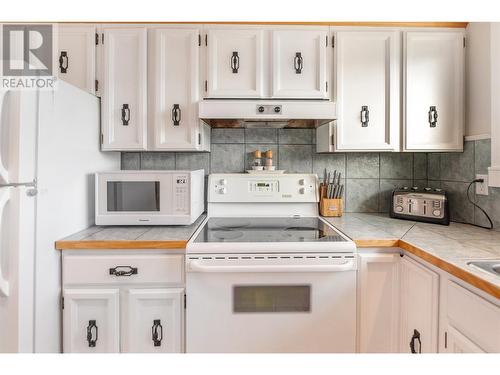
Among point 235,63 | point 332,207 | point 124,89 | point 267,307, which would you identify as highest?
point 235,63

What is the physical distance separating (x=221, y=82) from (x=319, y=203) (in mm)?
998

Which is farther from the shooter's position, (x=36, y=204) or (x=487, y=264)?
(x=36, y=204)

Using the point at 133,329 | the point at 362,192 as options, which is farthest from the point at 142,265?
the point at 362,192

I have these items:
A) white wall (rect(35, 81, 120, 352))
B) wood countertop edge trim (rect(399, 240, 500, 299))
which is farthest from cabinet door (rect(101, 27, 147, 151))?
wood countertop edge trim (rect(399, 240, 500, 299))

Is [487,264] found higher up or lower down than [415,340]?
higher up

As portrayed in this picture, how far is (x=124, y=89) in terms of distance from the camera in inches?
72.3

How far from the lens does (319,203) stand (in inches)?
84.1

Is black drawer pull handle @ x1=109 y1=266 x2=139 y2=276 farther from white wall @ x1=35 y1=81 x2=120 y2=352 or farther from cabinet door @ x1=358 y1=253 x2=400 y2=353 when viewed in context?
cabinet door @ x1=358 y1=253 x2=400 y2=353

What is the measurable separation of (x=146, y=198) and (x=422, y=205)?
1.60m

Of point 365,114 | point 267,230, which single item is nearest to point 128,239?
point 267,230

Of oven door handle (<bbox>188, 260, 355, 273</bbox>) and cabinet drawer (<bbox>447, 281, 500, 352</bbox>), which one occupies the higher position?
oven door handle (<bbox>188, 260, 355, 273</bbox>)

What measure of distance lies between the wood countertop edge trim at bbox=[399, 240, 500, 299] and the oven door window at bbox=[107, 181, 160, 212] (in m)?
1.26

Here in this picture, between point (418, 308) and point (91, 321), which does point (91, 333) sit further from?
point (418, 308)

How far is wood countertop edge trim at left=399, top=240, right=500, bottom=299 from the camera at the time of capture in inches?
35.8
